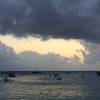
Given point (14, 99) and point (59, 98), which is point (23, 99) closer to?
point (14, 99)

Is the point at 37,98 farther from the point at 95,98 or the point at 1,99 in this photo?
the point at 95,98

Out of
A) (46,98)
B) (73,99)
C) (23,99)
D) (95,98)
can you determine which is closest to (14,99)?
(23,99)

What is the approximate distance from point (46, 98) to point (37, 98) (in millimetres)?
1746

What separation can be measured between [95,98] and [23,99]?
13.8 meters

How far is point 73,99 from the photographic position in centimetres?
6544

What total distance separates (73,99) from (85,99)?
2.23m

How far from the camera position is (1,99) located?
66.6 meters

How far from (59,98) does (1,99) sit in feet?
35.6

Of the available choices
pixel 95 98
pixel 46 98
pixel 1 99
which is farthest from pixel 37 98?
pixel 95 98

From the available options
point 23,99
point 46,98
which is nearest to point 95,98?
point 46,98

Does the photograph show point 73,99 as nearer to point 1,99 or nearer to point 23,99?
point 23,99

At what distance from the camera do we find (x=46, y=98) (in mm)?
66750

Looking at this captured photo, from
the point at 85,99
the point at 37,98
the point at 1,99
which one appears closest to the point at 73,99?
the point at 85,99

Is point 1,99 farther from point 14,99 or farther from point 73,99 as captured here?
point 73,99
